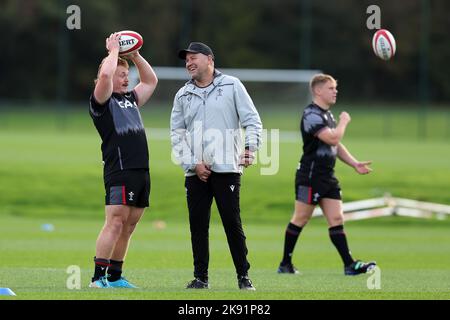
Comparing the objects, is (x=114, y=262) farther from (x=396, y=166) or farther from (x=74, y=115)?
(x=74, y=115)

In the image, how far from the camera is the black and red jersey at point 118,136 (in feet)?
32.9

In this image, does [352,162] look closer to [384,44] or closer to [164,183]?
[384,44]

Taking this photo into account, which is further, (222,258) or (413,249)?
(413,249)

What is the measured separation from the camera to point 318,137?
41.9ft

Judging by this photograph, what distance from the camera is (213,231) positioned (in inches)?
786

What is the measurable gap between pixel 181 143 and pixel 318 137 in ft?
9.59

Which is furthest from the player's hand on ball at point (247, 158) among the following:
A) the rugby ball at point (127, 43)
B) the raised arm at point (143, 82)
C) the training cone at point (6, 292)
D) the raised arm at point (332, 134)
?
the raised arm at point (332, 134)

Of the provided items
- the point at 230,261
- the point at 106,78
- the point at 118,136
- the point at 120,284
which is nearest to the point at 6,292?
the point at 120,284

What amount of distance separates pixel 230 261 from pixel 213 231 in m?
5.27

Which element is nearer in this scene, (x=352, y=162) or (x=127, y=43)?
(x=127, y=43)

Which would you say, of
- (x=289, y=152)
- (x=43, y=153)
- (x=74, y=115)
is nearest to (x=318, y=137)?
(x=43, y=153)

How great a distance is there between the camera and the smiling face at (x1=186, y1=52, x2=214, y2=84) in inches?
400

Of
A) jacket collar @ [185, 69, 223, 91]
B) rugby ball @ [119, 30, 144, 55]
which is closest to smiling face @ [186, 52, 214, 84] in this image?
jacket collar @ [185, 69, 223, 91]

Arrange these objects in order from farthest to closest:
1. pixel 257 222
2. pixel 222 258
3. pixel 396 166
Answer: pixel 396 166, pixel 257 222, pixel 222 258
